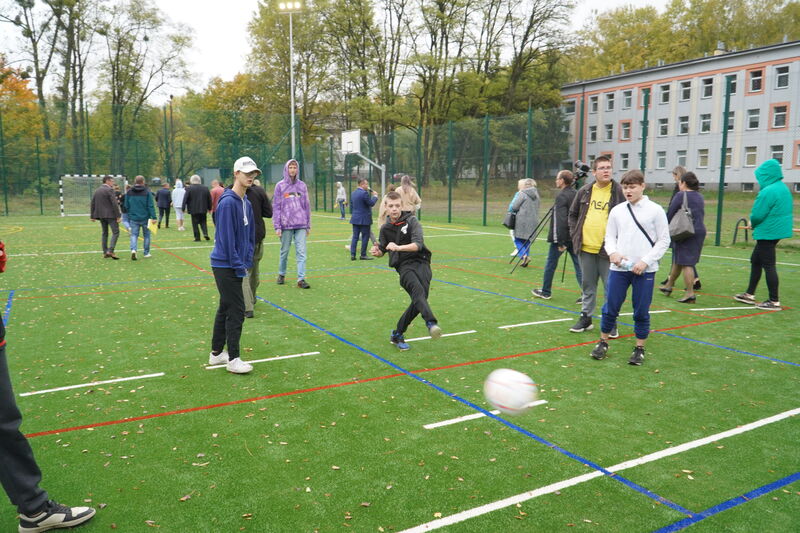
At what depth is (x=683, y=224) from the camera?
8609 millimetres

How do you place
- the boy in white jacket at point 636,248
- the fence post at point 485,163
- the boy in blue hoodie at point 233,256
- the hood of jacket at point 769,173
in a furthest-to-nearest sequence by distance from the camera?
the fence post at point 485,163, the hood of jacket at point 769,173, the boy in white jacket at point 636,248, the boy in blue hoodie at point 233,256

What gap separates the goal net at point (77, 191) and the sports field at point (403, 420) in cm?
2651

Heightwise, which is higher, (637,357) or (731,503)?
(637,357)

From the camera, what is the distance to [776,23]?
52438 mm

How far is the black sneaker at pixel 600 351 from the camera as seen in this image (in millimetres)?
5980

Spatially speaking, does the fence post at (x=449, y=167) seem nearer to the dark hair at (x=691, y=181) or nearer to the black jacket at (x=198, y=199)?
the black jacket at (x=198, y=199)

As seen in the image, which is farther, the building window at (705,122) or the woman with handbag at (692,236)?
the building window at (705,122)

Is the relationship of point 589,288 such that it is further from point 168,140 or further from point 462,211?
point 168,140

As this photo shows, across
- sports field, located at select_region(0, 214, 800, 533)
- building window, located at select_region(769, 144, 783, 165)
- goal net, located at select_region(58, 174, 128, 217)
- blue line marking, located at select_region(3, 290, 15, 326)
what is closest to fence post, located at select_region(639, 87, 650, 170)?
building window, located at select_region(769, 144, 783, 165)

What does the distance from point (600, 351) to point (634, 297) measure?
2.17 ft

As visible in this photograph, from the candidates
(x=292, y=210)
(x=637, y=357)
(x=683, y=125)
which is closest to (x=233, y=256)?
(x=637, y=357)

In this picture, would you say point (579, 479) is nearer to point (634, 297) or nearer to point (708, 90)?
point (634, 297)

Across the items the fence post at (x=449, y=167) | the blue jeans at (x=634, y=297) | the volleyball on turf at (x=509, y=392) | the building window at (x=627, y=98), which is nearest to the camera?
the volleyball on turf at (x=509, y=392)

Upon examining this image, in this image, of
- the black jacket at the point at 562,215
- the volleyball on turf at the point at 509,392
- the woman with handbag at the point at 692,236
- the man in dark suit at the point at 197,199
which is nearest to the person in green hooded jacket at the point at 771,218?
the woman with handbag at the point at 692,236
